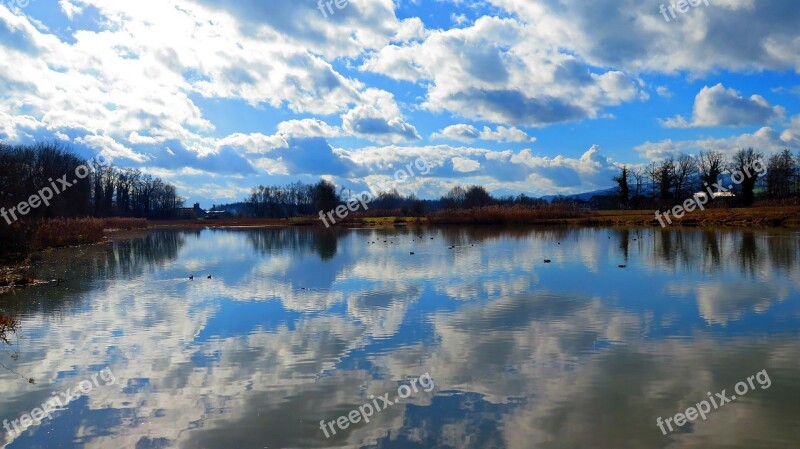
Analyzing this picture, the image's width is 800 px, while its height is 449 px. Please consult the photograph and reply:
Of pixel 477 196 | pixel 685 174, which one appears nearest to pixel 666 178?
pixel 685 174

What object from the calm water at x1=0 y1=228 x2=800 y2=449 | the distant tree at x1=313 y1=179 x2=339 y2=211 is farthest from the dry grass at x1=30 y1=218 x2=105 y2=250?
the distant tree at x1=313 y1=179 x2=339 y2=211

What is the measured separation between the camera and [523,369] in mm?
8125

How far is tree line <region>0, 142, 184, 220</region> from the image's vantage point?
1091 inches

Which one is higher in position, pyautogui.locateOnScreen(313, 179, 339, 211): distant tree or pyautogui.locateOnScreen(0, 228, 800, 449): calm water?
pyautogui.locateOnScreen(313, 179, 339, 211): distant tree

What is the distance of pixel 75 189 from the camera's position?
63875 millimetres

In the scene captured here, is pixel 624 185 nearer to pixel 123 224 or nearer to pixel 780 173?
pixel 780 173

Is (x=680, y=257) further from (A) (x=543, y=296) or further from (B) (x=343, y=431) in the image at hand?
(B) (x=343, y=431)

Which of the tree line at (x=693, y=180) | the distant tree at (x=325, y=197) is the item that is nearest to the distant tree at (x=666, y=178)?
the tree line at (x=693, y=180)

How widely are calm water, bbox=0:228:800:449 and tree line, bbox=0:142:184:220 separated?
13.8 meters

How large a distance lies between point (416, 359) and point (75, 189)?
2664 inches

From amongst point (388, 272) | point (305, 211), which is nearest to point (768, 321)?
point (388, 272)

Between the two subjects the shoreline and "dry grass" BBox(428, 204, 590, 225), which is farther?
"dry grass" BBox(428, 204, 590, 225)

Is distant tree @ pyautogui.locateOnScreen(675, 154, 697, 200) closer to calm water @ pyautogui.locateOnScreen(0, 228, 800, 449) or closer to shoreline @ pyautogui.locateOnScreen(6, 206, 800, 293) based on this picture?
shoreline @ pyautogui.locateOnScreen(6, 206, 800, 293)

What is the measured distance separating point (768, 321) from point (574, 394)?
632 cm
